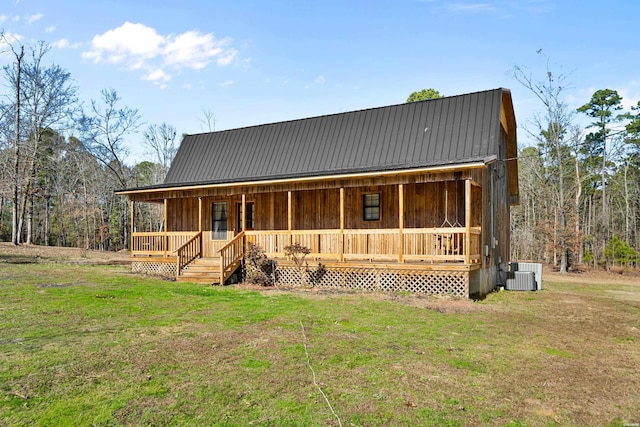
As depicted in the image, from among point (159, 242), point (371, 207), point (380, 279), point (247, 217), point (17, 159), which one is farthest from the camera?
point (17, 159)

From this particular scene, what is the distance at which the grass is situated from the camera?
4.23m

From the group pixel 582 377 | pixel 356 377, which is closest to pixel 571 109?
pixel 582 377

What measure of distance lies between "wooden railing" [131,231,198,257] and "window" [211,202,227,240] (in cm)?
98

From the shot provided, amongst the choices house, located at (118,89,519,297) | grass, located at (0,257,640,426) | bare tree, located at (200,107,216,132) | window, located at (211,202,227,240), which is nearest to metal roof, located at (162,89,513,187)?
house, located at (118,89,519,297)

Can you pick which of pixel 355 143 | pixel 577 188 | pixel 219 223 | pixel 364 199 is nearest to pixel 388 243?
pixel 364 199

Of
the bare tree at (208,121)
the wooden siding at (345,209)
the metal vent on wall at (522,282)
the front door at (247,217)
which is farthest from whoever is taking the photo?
the bare tree at (208,121)

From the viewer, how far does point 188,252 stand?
17.0 metres

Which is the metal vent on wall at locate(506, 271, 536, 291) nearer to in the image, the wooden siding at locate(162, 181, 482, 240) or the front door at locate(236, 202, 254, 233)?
the wooden siding at locate(162, 181, 482, 240)

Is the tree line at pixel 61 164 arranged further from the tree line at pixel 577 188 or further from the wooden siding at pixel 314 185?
the tree line at pixel 577 188

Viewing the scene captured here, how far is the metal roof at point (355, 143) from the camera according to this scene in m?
14.9

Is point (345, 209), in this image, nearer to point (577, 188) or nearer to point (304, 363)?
point (304, 363)

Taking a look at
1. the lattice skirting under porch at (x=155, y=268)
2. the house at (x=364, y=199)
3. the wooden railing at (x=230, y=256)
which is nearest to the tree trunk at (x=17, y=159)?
the house at (x=364, y=199)

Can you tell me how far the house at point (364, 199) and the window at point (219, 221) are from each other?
5 cm

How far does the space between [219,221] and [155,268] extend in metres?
3.25
